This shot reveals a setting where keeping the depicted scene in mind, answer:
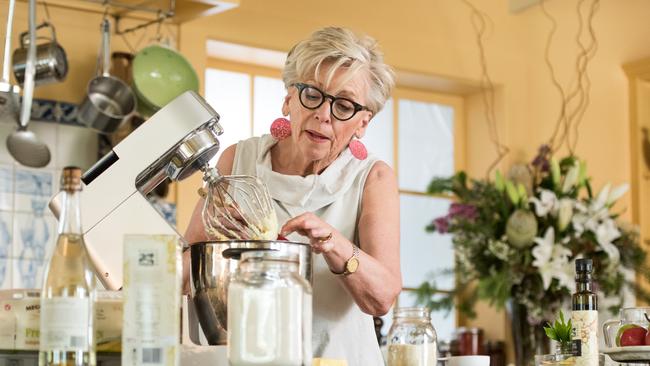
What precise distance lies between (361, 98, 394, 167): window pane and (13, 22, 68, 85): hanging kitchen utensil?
1.53 m

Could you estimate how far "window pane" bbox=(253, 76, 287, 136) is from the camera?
4.47m

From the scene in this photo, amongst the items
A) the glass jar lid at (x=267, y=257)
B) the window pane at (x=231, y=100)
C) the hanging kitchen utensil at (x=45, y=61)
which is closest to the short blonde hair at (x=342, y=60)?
the glass jar lid at (x=267, y=257)

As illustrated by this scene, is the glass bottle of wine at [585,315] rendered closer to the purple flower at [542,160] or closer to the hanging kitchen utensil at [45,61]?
the hanging kitchen utensil at [45,61]

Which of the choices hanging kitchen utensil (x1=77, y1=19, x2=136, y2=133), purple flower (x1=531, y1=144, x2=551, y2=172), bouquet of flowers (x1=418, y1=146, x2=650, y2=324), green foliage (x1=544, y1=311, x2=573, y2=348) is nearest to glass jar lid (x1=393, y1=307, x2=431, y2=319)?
green foliage (x1=544, y1=311, x2=573, y2=348)

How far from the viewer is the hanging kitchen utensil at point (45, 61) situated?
3.54m

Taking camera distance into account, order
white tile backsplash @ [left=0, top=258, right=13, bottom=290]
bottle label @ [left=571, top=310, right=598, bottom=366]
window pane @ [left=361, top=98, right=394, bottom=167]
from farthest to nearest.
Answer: window pane @ [left=361, top=98, right=394, bottom=167], white tile backsplash @ [left=0, top=258, right=13, bottom=290], bottle label @ [left=571, top=310, right=598, bottom=366]

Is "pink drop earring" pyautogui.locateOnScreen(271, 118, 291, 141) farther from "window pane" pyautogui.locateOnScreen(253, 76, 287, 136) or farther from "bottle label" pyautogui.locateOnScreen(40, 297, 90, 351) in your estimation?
"window pane" pyautogui.locateOnScreen(253, 76, 287, 136)

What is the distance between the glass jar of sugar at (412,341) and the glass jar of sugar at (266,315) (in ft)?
1.09

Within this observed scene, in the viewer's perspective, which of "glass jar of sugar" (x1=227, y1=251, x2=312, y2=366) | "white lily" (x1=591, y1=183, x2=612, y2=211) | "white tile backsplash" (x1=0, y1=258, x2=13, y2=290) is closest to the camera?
"glass jar of sugar" (x1=227, y1=251, x2=312, y2=366)

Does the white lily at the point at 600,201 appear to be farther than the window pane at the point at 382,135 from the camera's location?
No

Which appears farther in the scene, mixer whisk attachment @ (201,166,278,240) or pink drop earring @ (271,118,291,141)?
pink drop earring @ (271,118,291,141)

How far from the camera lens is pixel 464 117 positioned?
5.05 meters

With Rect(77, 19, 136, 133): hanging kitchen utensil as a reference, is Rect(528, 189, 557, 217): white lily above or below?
below

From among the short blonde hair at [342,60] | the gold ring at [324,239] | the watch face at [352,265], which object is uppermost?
the short blonde hair at [342,60]
